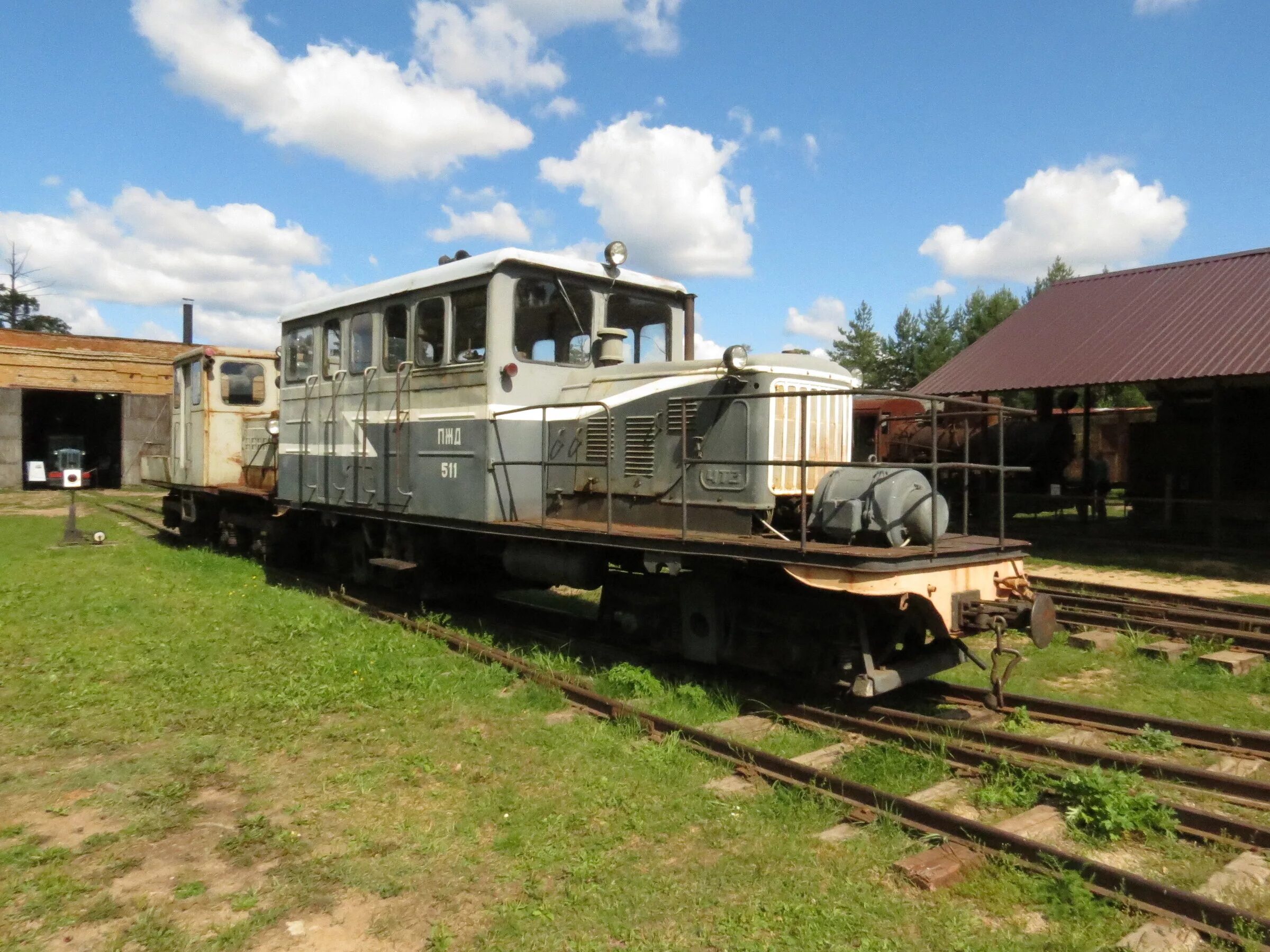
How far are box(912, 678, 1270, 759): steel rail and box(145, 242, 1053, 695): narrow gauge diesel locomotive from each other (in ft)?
1.12

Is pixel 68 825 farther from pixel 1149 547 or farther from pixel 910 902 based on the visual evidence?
pixel 1149 547

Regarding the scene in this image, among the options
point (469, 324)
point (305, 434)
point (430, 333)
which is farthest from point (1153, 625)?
point (305, 434)

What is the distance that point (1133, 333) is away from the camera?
16.5m

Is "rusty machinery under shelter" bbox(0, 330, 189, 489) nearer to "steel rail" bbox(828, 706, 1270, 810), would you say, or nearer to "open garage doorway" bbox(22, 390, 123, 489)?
"open garage doorway" bbox(22, 390, 123, 489)

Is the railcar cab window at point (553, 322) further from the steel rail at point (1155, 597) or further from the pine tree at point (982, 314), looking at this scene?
the pine tree at point (982, 314)

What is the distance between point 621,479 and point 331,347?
188 inches

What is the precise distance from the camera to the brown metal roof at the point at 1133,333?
1438 cm

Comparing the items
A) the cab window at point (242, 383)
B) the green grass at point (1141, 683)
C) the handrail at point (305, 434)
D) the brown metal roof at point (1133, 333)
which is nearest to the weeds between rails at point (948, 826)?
the green grass at point (1141, 683)

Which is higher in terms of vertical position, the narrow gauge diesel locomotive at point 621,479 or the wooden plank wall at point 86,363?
the wooden plank wall at point 86,363

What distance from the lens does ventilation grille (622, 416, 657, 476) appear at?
718cm

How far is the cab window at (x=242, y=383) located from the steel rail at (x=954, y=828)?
10.2 m

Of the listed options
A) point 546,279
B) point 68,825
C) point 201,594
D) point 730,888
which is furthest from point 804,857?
point 201,594

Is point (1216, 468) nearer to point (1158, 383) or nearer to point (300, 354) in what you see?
point (1158, 383)

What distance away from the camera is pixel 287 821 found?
458 cm
